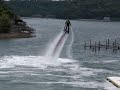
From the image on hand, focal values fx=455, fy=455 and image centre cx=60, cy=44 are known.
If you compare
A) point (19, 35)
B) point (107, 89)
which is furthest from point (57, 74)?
point (19, 35)

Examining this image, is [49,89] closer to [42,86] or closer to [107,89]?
[42,86]

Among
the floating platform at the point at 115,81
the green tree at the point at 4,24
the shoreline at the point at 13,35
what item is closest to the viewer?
the floating platform at the point at 115,81

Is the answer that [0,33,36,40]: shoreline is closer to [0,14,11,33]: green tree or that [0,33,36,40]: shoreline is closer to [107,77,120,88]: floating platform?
[0,14,11,33]: green tree

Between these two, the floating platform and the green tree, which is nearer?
the floating platform

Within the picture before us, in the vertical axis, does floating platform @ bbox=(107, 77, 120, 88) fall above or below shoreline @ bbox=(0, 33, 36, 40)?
above

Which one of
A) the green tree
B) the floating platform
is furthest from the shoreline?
the floating platform

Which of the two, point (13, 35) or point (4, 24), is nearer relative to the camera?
point (4, 24)

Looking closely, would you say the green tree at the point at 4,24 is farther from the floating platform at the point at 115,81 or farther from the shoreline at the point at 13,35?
the floating platform at the point at 115,81

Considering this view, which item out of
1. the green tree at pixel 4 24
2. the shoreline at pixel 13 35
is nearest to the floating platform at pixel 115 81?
the green tree at pixel 4 24

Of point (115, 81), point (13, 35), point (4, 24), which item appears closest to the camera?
point (115, 81)

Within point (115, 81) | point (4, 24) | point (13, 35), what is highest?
point (115, 81)

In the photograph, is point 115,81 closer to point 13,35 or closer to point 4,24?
point 4,24

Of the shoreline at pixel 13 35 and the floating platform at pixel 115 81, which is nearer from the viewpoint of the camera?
the floating platform at pixel 115 81

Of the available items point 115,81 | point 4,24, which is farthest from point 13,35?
point 115,81
